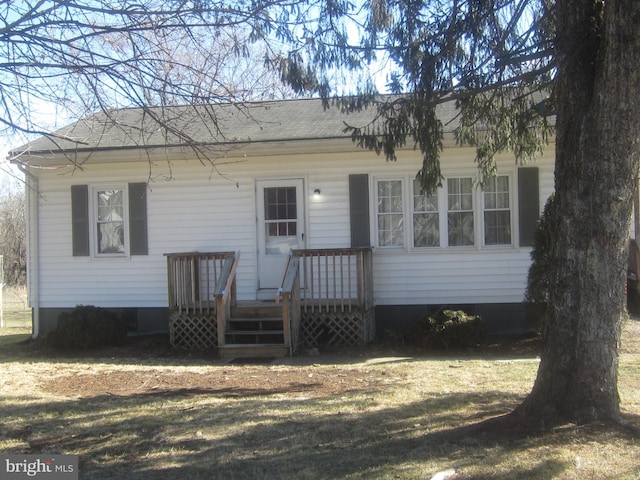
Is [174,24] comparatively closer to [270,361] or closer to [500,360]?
[270,361]

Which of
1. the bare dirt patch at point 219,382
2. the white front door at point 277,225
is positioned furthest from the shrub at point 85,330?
the white front door at point 277,225

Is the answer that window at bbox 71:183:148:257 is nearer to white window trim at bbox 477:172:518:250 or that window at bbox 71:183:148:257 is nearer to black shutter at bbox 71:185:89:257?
black shutter at bbox 71:185:89:257

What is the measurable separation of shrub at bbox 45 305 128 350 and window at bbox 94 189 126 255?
1.39 metres

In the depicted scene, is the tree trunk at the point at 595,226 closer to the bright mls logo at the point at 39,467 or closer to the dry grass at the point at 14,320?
the bright mls logo at the point at 39,467

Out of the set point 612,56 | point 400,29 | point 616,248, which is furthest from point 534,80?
point 616,248

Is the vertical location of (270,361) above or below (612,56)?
below

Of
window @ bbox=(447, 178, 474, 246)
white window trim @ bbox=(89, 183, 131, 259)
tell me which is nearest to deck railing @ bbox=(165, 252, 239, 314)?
white window trim @ bbox=(89, 183, 131, 259)

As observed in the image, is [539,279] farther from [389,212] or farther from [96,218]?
[96,218]

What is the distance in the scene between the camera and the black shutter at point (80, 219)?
38.8 feet

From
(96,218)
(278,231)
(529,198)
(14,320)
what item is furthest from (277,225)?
(14,320)

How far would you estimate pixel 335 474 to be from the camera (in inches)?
170

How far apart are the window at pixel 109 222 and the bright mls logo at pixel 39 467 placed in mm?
7473

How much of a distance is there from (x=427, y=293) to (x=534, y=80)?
4486mm

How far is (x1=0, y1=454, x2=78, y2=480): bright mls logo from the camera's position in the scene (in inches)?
173
